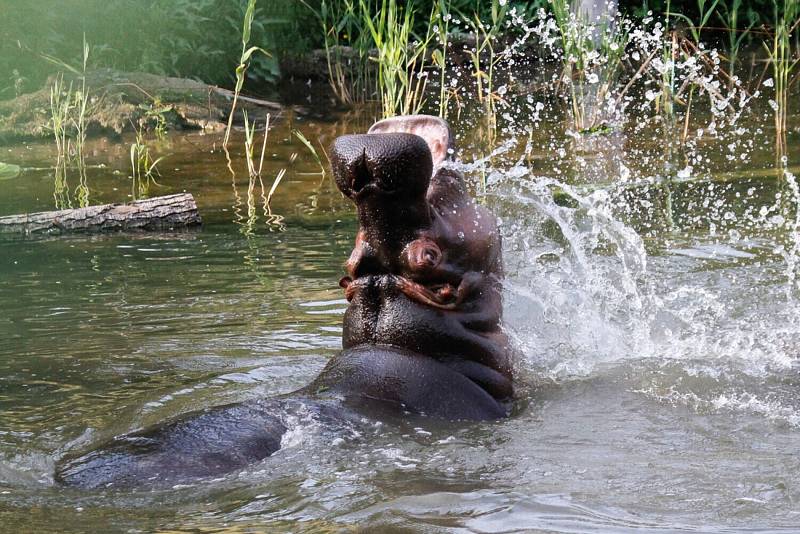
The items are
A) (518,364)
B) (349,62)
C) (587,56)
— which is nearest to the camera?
(518,364)

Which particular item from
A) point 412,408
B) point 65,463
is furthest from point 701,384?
point 65,463

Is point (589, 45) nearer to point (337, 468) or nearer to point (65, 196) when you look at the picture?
point (65, 196)

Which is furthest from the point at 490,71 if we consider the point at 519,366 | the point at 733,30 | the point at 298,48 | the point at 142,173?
the point at 298,48

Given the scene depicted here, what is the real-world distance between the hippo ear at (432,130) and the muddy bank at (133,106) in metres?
8.66

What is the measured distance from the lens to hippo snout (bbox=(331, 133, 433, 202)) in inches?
145

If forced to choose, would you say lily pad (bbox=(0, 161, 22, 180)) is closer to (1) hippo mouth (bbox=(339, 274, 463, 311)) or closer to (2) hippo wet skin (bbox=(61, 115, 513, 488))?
(2) hippo wet skin (bbox=(61, 115, 513, 488))

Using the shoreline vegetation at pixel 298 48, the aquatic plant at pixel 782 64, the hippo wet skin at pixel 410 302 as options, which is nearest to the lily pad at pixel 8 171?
the shoreline vegetation at pixel 298 48

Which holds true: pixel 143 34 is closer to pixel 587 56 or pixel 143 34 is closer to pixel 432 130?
pixel 587 56

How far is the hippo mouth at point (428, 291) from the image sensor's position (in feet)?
12.5

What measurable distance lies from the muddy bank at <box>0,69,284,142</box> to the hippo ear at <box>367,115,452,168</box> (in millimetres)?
8662

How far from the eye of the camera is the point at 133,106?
1308 centimetres

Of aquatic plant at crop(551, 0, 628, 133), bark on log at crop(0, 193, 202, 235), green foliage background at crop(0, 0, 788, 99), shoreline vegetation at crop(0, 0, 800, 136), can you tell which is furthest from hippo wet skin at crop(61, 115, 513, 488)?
green foliage background at crop(0, 0, 788, 99)

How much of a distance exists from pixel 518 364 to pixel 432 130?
2.80 ft

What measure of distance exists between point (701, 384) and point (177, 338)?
2308 millimetres
